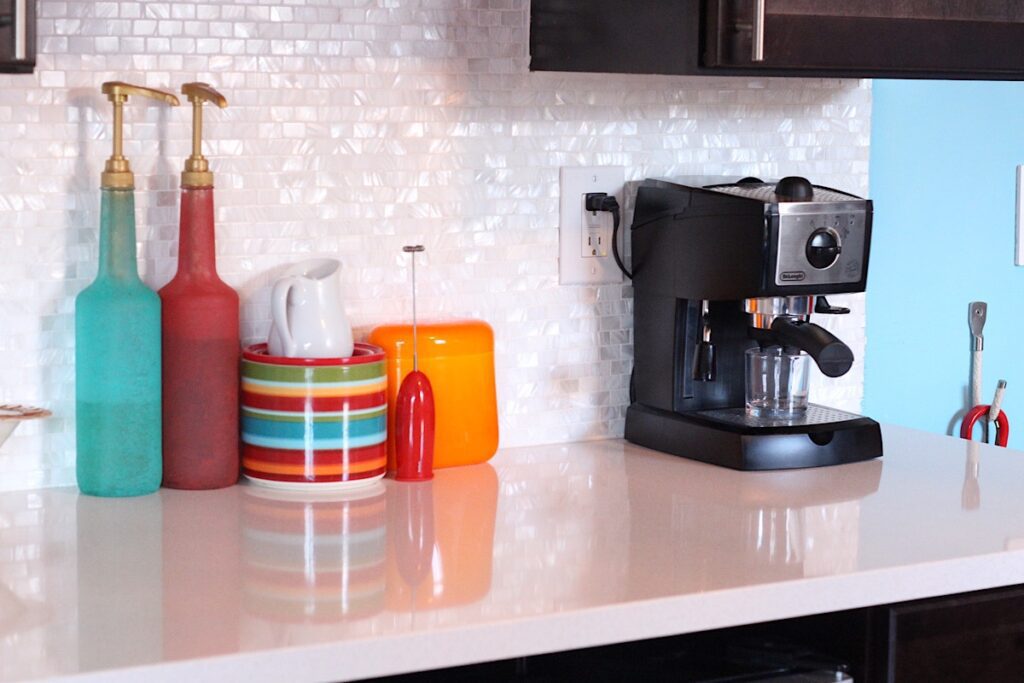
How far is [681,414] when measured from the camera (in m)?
1.67

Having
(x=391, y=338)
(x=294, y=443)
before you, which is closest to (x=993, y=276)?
(x=391, y=338)

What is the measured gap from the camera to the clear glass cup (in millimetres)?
1637

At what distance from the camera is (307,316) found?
4.86 feet

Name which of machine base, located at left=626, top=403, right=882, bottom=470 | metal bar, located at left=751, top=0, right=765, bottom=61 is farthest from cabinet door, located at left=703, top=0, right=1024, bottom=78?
machine base, located at left=626, top=403, right=882, bottom=470

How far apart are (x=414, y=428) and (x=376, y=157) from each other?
34 centimetres

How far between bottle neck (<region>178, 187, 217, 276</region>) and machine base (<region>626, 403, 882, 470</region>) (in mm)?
599

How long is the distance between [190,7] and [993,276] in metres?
1.38

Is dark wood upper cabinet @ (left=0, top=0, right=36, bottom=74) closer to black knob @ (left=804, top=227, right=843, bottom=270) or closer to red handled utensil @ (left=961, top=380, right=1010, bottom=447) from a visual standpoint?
black knob @ (left=804, top=227, right=843, bottom=270)

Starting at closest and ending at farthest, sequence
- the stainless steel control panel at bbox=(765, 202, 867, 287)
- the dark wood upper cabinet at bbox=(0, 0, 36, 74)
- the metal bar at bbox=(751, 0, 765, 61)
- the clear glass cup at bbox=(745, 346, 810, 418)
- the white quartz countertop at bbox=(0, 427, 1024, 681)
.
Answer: the white quartz countertop at bbox=(0, 427, 1024, 681)
the dark wood upper cabinet at bbox=(0, 0, 36, 74)
the metal bar at bbox=(751, 0, 765, 61)
the stainless steel control panel at bbox=(765, 202, 867, 287)
the clear glass cup at bbox=(745, 346, 810, 418)

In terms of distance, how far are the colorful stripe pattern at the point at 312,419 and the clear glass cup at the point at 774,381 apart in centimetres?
47

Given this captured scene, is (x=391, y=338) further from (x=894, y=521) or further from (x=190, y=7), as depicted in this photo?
(x=894, y=521)

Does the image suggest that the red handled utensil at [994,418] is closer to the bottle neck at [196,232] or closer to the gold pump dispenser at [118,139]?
the bottle neck at [196,232]

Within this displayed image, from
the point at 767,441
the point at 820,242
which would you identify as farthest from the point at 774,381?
the point at 820,242

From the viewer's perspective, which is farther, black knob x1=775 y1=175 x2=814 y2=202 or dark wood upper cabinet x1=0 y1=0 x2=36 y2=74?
black knob x1=775 y1=175 x2=814 y2=202
